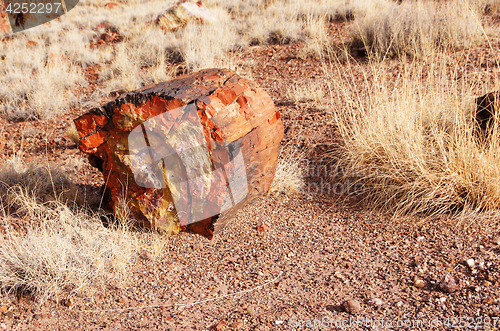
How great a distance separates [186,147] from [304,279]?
1182 millimetres

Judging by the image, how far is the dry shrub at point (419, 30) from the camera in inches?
216

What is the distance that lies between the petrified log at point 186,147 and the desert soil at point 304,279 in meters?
0.28

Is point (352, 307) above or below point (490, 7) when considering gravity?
below

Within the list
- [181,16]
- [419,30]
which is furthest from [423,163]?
[181,16]

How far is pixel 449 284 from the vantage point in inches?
84.2

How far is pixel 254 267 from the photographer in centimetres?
255

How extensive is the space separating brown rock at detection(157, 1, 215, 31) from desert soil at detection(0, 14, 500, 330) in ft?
21.5

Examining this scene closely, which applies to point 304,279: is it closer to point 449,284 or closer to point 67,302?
point 449,284

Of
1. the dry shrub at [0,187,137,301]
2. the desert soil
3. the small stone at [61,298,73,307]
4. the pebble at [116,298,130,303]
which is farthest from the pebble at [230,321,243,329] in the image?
the small stone at [61,298,73,307]

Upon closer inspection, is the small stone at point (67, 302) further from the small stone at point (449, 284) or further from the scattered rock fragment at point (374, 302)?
the small stone at point (449, 284)

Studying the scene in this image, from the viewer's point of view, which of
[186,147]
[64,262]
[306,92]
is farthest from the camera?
[306,92]

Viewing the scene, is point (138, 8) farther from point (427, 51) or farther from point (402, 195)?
point (402, 195)

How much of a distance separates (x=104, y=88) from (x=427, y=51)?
508cm

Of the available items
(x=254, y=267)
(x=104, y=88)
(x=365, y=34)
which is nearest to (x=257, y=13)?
(x=365, y=34)
